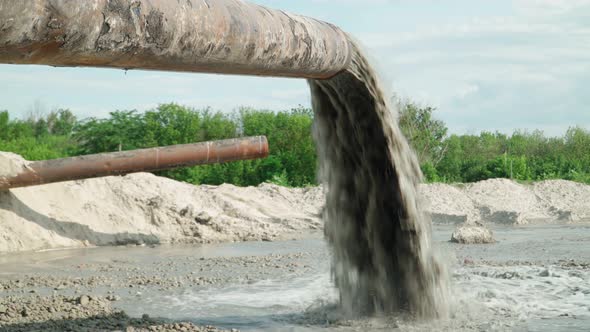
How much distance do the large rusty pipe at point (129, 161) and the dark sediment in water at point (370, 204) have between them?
26.0 ft

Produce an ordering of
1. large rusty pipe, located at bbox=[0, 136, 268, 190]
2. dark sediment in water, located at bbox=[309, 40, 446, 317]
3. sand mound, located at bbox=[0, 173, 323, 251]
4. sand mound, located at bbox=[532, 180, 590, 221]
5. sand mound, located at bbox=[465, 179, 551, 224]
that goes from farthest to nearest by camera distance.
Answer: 1. sand mound, located at bbox=[532, 180, 590, 221]
2. sand mound, located at bbox=[465, 179, 551, 224]
3. sand mound, located at bbox=[0, 173, 323, 251]
4. large rusty pipe, located at bbox=[0, 136, 268, 190]
5. dark sediment in water, located at bbox=[309, 40, 446, 317]

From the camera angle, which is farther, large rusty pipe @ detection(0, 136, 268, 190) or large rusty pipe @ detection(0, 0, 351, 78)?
large rusty pipe @ detection(0, 136, 268, 190)

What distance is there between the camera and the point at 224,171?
27156 millimetres

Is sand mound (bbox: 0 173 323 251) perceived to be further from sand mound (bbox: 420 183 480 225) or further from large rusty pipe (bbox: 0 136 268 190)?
sand mound (bbox: 420 183 480 225)

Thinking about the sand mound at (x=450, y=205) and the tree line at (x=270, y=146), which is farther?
the tree line at (x=270, y=146)

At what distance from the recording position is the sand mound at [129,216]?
47.9ft

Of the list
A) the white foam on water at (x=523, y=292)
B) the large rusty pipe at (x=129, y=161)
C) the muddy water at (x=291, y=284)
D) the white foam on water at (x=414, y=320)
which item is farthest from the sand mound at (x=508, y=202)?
the white foam on water at (x=414, y=320)

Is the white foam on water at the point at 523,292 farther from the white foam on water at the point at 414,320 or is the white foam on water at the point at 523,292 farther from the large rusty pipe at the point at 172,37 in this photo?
the large rusty pipe at the point at 172,37

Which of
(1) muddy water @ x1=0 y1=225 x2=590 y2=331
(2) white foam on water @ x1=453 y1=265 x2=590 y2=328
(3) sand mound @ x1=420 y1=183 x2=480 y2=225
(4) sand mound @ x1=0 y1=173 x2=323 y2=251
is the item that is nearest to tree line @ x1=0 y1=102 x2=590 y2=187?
(3) sand mound @ x1=420 y1=183 x2=480 y2=225

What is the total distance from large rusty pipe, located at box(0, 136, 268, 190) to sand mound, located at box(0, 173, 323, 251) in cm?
110

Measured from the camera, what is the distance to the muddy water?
646 cm

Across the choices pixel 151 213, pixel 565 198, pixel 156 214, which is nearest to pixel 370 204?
pixel 156 214

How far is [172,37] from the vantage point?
427 cm

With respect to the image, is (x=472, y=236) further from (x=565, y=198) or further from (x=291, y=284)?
(x=565, y=198)
